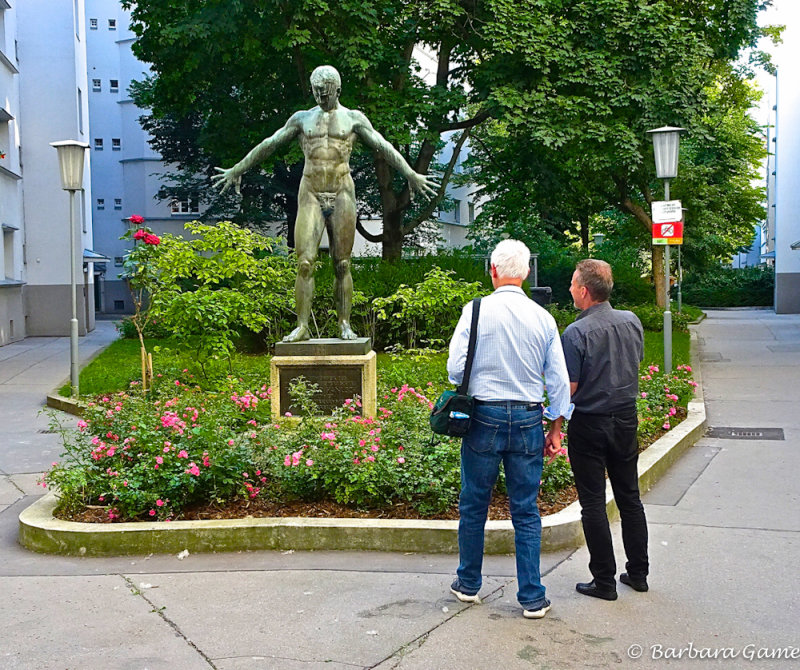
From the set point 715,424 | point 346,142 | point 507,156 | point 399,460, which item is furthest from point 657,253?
point 399,460

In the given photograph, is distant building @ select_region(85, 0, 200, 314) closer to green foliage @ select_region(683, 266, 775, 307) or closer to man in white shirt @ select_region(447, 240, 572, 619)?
green foliage @ select_region(683, 266, 775, 307)

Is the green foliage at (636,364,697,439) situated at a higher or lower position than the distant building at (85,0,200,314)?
lower

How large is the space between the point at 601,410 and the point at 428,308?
13410mm

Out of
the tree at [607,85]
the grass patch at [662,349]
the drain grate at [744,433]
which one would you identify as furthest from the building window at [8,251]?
the drain grate at [744,433]

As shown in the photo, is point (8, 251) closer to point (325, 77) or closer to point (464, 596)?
point (325, 77)

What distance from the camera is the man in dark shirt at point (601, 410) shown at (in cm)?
511

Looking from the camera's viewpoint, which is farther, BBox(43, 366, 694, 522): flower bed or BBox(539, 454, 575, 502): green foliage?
BBox(539, 454, 575, 502): green foliage

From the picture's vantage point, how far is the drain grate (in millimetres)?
10898

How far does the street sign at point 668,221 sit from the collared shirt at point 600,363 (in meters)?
9.89

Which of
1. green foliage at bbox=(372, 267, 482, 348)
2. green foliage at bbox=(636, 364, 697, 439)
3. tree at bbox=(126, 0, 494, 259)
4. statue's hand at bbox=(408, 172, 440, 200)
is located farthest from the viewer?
tree at bbox=(126, 0, 494, 259)

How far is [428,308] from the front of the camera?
18469 millimetres

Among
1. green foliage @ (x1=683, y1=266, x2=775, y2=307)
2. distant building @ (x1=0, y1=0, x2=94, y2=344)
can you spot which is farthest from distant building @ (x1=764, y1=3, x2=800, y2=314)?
distant building @ (x1=0, y1=0, x2=94, y2=344)

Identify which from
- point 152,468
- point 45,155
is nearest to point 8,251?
point 45,155

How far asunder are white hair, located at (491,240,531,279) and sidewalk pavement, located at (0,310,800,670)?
1.69m
